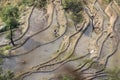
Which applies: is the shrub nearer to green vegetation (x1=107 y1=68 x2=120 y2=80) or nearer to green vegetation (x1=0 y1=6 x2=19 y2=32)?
green vegetation (x1=0 y1=6 x2=19 y2=32)

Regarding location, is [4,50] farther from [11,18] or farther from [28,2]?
[28,2]

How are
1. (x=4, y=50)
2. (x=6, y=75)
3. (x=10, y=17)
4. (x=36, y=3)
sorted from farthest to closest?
(x=36, y=3)
(x=4, y=50)
(x=10, y=17)
(x=6, y=75)

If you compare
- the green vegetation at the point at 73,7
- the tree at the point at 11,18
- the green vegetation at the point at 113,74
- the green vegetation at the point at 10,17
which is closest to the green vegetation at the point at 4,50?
the tree at the point at 11,18

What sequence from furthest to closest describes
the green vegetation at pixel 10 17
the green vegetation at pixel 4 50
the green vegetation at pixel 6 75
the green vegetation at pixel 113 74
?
the green vegetation at pixel 4 50 → the green vegetation at pixel 10 17 → the green vegetation at pixel 113 74 → the green vegetation at pixel 6 75

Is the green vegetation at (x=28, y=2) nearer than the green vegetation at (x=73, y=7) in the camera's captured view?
No

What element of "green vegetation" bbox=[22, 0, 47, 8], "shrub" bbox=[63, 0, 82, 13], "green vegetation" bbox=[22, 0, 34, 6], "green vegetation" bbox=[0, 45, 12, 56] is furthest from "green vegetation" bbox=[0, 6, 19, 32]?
"shrub" bbox=[63, 0, 82, 13]

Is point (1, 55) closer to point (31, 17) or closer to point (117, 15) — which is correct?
point (31, 17)

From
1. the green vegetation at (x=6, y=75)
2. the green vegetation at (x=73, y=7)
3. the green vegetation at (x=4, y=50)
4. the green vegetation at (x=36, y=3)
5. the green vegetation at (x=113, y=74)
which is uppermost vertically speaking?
the green vegetation at (x=36, y=3)

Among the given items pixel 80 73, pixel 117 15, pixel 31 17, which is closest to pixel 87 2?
pixel 117 15

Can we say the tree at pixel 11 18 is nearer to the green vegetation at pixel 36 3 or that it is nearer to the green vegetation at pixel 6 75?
the green vegetation at pixel 6 75

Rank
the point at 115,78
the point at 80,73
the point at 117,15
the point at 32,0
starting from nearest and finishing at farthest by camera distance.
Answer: the point at 115,78
the point at 80,73
the point at 117,15
the point at 32,0

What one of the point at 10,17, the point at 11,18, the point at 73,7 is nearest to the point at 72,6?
the point at 73,7
